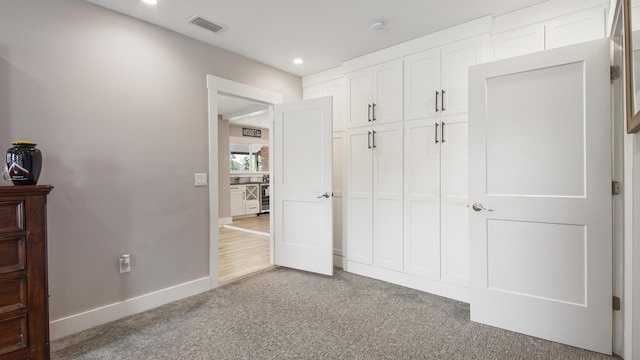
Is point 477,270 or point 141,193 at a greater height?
point 141,193

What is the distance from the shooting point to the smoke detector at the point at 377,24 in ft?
8.76

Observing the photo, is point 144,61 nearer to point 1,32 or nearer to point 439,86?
point 1,32

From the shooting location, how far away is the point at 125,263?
250cm

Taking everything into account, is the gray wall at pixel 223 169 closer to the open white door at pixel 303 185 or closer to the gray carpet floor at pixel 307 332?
the open white door at pixel 303 185

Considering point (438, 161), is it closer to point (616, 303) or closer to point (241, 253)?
point (616, 303)

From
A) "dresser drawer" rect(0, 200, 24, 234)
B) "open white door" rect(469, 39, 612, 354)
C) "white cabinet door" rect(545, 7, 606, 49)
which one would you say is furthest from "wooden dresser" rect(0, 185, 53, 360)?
"white cabinet door" rect(545, 7, 606, 49)

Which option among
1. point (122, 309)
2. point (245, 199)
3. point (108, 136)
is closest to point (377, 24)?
point (108, 136)

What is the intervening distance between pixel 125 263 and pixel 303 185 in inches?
75.3

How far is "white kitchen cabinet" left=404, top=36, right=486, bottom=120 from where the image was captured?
107 inches

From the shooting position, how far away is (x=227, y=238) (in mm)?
5422

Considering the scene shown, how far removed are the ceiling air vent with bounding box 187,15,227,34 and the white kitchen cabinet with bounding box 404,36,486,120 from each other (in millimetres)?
1880

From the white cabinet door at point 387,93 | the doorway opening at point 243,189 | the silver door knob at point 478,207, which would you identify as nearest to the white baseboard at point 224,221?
the doorway opening at point 243,189

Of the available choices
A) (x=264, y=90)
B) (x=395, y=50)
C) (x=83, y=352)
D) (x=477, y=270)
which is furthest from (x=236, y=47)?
(x=477, y=270)

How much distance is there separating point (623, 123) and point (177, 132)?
11.2 ft
